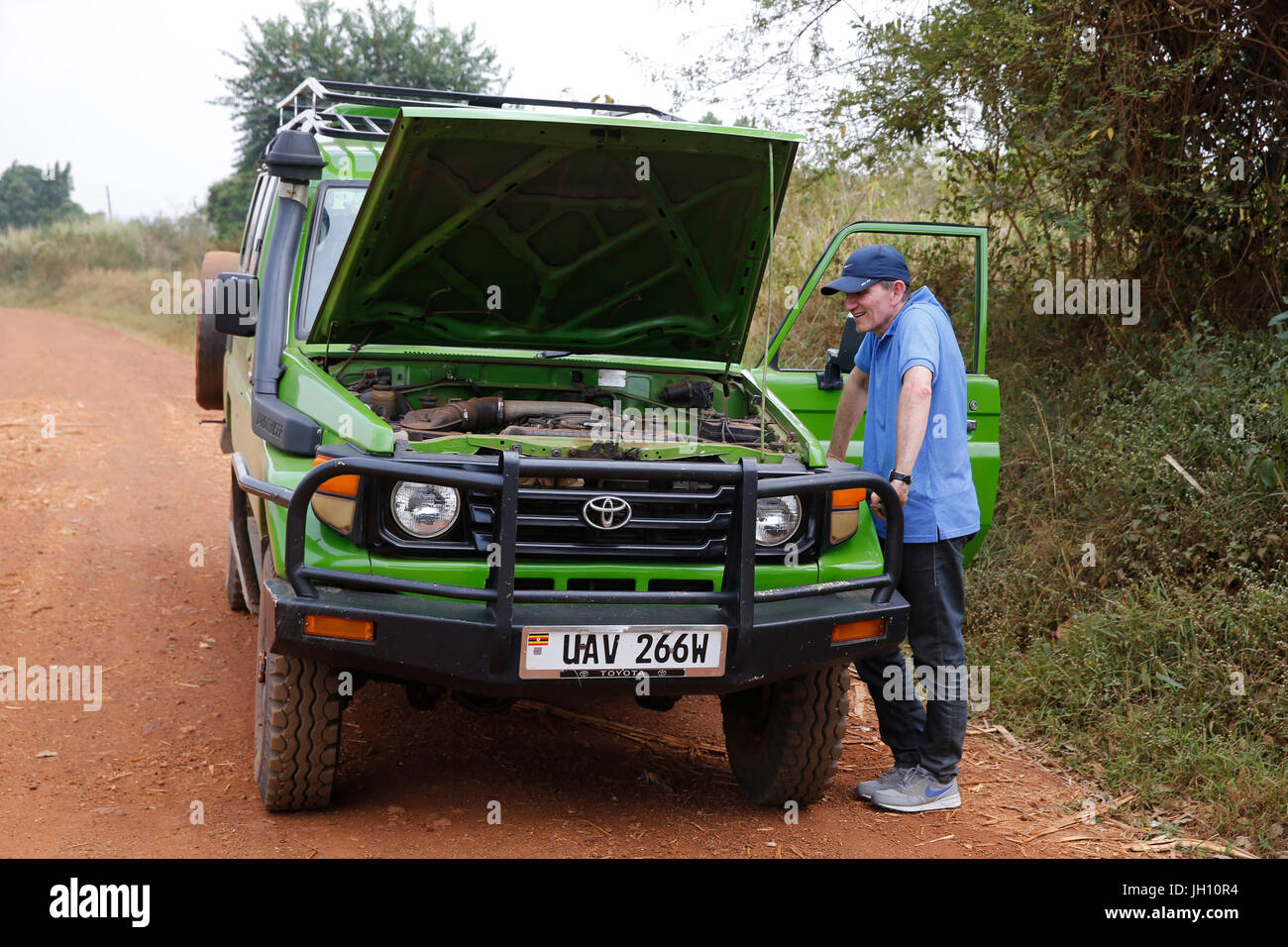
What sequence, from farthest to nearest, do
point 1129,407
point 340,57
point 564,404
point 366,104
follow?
point 340,57 < point 1129,407 < point 366,104 < point 564,404

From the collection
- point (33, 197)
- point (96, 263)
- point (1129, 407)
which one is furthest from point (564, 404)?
point (33, 197)

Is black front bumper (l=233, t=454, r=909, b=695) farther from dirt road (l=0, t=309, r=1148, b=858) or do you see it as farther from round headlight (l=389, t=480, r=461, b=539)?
dirt road (l=0, t=309, r=1148, b=858)

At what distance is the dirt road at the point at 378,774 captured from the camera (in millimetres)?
3797

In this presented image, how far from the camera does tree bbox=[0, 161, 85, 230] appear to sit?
1951 inches

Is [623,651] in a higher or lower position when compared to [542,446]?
lower

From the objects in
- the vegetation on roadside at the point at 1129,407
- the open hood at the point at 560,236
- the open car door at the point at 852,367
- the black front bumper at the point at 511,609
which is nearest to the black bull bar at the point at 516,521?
the black front bumper at the point at 511,609

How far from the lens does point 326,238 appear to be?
4.87 metres

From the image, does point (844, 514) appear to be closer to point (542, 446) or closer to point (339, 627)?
point (542, 446)

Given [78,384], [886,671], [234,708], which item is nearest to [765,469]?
[886,671]

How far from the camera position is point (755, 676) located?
3.62 m

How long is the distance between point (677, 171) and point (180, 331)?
1885 centimetres

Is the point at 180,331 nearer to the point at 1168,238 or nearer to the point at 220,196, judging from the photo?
the point at 220,196

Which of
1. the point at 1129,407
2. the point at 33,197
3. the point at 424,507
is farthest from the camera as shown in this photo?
the point at 33,197

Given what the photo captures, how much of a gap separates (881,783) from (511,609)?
5.93ft
